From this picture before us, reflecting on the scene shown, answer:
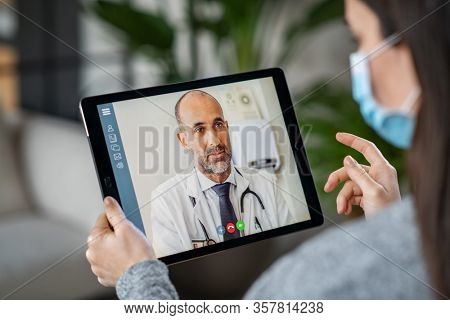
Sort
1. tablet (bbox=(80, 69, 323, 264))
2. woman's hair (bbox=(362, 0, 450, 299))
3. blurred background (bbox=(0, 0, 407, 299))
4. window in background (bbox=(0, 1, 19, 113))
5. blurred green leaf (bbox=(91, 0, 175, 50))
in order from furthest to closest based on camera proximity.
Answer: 1. window in background (bbox=(0, 1, 19, 113))
2. blurred green leaf (bbox=(91, 0, 175, 50))
3. blurred background (bbox=(0, 0, 407, 299))
4. tablet (bbox=(80, 69, 323, 264))
5. woman's hair (bbox=(362, 0, 450, 299))

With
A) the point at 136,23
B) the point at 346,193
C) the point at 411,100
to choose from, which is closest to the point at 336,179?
the point at 346,193

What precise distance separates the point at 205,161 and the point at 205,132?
1.0 inches

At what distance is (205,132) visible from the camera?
59cm

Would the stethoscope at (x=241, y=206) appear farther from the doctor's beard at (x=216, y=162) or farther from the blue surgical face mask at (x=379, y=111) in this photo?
the blue surgical face mask at (x=379, y=111)

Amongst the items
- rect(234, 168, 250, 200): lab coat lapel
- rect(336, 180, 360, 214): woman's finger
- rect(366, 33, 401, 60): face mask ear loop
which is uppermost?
rect(366, 33, 401, 60): face mask ear loop

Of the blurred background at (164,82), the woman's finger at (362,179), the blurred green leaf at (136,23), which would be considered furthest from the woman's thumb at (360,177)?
the blurred green leaf at (136,23)

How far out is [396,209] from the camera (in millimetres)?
473

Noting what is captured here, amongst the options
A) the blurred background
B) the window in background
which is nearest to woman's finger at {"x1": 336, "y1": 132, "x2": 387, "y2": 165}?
the blurred background

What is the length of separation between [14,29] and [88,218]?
123 centimetres

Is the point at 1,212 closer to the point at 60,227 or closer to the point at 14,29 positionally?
the point at 60,227

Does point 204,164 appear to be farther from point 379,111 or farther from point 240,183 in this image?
point 379,111

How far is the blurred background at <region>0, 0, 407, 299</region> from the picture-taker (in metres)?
1.20

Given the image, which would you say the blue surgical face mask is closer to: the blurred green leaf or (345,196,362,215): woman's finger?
(345,196,362,215): woman's finger
